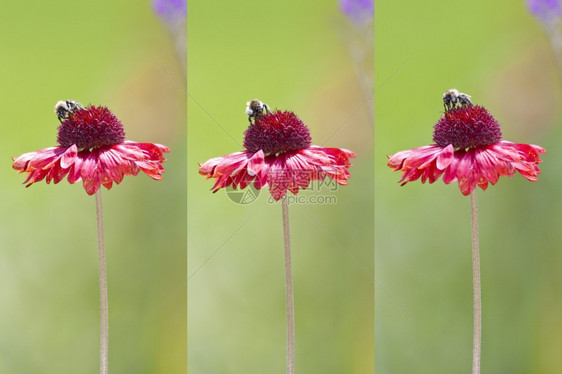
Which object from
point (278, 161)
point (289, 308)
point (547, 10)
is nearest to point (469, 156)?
Result: point (278, 161)

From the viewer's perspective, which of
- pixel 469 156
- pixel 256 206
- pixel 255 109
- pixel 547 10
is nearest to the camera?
pixel 469 156

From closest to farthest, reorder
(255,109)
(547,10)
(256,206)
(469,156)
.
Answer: (469,156), (255,109), (547,10), (256,206)

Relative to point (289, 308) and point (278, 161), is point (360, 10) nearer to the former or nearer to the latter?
point (278, 161)

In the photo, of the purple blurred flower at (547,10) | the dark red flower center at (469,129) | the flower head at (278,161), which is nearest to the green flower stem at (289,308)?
the flower head at (278,161)

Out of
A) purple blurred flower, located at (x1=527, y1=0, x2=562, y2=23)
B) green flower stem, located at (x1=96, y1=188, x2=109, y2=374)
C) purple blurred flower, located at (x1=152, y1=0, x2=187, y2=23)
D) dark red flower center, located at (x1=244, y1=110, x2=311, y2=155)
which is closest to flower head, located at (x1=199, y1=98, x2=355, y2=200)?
dark red flower center, located at (x1=244, y1=110, x2=311, y2=155)

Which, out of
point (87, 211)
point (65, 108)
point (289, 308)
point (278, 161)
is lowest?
point (289, 308)

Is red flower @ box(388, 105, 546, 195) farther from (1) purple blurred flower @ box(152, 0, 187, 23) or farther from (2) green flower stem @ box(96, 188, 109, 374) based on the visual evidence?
(1) purple blurred flower @ box(152, 0, 187, 23)

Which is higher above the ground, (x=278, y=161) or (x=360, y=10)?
(x=360, y=10)

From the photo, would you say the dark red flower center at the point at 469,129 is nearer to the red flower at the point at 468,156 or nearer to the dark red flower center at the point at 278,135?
the red flower at the point at 468,156
